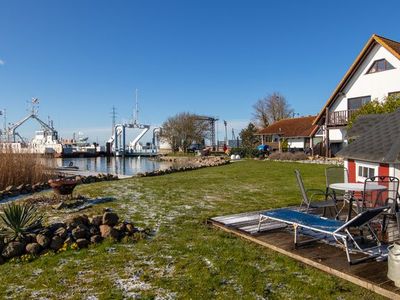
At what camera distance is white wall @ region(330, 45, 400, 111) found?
20.5m

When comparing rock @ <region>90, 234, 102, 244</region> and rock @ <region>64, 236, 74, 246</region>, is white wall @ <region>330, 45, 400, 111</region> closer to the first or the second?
rock @ <region>90, 234, 102, 244</region>

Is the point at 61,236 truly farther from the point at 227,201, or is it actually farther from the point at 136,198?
the point at 227,201

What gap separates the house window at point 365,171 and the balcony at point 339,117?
60.1ft

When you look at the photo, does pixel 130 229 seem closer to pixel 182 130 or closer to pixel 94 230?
pixel 94 230

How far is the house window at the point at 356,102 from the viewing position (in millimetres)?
22694

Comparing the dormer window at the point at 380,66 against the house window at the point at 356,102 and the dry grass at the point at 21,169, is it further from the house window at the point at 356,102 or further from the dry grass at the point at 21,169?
the dry grass at the point at 21,169

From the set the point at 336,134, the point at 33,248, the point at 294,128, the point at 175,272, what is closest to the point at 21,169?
the point at 33,248

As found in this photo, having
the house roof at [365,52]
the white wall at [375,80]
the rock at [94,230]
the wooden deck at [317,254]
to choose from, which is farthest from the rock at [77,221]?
the white wall at [375,80]

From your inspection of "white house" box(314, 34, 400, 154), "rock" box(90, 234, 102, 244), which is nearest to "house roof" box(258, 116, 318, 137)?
"white house" box(314, 34, 400, 154)

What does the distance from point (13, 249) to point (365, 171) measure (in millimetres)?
6420

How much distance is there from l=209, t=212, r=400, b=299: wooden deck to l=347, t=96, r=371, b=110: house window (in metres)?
20.0

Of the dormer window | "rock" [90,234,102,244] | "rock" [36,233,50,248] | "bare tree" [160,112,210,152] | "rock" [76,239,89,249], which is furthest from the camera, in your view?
"bare tree" [160,112,210,152]

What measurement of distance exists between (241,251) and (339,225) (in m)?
1.33

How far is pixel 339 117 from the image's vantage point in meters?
24.5
